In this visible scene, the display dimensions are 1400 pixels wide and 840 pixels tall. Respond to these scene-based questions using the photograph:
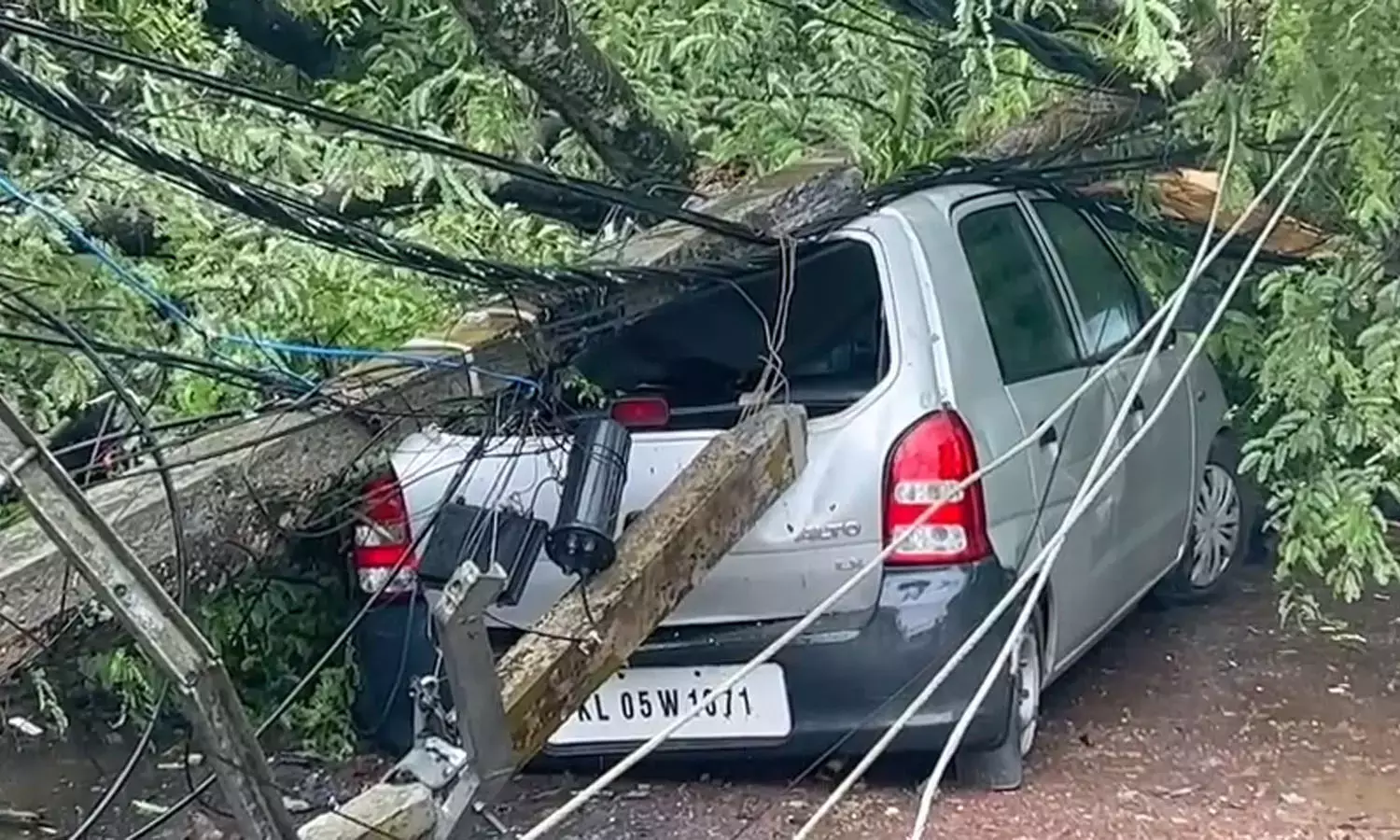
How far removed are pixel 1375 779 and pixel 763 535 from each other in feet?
6.94

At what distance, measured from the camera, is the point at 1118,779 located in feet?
19.0

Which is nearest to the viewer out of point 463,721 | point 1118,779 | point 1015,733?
point 463,721

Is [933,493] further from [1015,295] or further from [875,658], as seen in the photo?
[1015,295]

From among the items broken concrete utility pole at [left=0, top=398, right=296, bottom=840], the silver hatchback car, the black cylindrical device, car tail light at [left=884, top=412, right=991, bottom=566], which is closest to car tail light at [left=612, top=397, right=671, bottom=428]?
the silver hatchback car

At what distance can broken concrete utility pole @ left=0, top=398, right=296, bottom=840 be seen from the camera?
2469 mm

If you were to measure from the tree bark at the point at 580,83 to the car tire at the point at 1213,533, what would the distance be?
256cm

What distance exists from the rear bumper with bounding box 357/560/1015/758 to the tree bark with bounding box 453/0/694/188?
6.54ft

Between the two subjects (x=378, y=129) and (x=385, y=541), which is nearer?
(x=378, y=129)

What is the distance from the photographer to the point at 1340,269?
5934 millimetres

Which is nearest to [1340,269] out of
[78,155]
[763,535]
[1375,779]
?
[1375,779]

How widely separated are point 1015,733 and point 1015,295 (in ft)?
4.54

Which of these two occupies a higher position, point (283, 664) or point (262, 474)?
point (262, 474)

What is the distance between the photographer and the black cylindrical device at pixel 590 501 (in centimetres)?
466

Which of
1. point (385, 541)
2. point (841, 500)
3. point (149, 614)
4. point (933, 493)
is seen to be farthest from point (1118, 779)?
point (149, 614)
